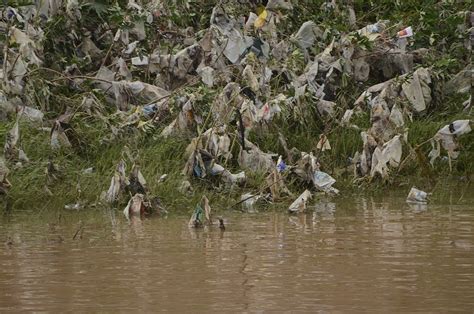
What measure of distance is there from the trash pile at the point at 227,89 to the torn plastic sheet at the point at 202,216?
64 cm

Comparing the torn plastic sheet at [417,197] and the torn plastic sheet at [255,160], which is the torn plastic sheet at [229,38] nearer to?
the torn plastic sheet at [255,160]

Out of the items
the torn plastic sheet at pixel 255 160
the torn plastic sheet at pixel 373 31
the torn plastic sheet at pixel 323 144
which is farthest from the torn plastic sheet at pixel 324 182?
the torn plastic sheet at pixel 373 31

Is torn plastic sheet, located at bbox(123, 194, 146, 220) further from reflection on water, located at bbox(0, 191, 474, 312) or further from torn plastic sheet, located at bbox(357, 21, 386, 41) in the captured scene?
torn plastic sheet, located at bbox(357, 21, 386, 41)

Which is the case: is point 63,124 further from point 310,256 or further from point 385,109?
point 310,256

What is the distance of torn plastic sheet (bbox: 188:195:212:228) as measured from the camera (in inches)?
294

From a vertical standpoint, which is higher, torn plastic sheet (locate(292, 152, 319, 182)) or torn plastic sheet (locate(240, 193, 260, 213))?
torn plastic sheet (locate(292, 152, 319, 182))

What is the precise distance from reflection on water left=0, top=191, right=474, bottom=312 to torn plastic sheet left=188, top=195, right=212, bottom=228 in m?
0.09

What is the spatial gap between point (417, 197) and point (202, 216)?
1.74 metres

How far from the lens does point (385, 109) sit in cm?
939

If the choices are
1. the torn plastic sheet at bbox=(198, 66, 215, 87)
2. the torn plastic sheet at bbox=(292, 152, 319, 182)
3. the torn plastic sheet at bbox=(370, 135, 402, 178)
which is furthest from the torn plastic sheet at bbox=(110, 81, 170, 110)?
the torn plastic sheet at bbox=(370, 135, 402, 178)

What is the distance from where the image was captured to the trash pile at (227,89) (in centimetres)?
883

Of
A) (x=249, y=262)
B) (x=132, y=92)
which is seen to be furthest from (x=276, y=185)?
(x=249, y=262)

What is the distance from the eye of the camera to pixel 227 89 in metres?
9.29

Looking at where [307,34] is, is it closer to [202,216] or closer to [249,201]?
[249,201]
